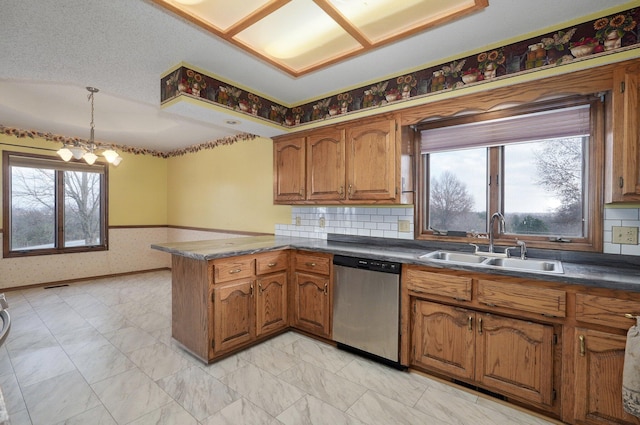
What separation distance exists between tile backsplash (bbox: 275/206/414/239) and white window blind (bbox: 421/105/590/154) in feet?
2.30

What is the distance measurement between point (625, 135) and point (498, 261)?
41.9 inches

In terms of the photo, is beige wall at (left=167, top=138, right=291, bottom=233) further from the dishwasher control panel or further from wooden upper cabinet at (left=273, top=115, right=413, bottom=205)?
the dishwasher control panel

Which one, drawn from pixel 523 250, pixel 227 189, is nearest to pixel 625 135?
pixel 523 250

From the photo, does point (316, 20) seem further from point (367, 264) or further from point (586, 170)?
point (586, 170)

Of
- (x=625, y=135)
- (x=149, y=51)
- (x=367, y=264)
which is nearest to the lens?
(x=625, y=135)

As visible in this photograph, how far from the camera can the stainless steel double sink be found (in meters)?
2.06

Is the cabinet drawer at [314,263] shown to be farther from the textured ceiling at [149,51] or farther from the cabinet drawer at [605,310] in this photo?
the cabinet drawer at [605,310]

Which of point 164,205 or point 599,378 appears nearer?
point 599,378

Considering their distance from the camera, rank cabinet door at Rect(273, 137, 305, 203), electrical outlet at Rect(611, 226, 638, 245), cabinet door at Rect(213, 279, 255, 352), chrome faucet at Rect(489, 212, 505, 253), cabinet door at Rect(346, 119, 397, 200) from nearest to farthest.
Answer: electrical outlet at Rect(611, 226, 638, 245), chrome faucet at Rect(489, 212, 505, 253), cabinet door at Rect(213, 279, 255, 352), cabinet door at Rect(346, 119, 397, 200), cabinet door at Rect(273, 137, 305, 203)

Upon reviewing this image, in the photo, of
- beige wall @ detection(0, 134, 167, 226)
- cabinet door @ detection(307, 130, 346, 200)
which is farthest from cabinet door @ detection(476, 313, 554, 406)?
beige wall @ detection(0, 134, 167, 226)

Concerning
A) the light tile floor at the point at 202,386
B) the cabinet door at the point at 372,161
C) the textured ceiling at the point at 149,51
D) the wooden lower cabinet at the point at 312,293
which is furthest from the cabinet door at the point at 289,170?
the light tile floor at the point at 202,386

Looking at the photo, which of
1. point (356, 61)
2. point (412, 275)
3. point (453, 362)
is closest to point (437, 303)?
point (412, 275)

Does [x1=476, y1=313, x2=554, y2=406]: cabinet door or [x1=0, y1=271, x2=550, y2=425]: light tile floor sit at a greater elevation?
[x1=476, y1=313, x2=554, y2=406]: cabinet door

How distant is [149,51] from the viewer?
218 centimetres
